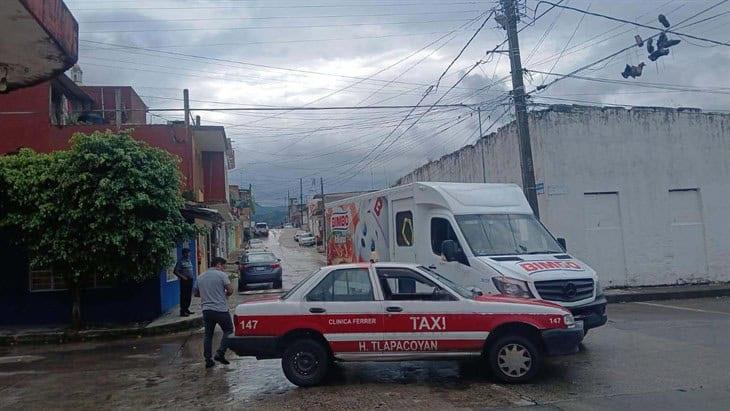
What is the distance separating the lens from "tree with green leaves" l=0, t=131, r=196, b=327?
13047 millimetres

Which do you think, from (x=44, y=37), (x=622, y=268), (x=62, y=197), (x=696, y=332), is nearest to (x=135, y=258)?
(x=62, y=197)

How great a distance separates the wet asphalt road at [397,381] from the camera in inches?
295

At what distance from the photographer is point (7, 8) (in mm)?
5070

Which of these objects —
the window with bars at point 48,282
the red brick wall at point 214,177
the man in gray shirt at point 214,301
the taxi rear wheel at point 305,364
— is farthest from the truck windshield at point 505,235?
the red brick wall at point 214,177

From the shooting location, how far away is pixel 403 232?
12.9 meters

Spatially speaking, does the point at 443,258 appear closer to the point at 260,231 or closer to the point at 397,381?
the point at 397,381

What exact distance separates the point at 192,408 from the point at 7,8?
15.6ft

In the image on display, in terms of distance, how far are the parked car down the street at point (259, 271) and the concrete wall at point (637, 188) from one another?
31.3ft

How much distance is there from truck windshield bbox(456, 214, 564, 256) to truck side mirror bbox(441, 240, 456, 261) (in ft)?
1.13

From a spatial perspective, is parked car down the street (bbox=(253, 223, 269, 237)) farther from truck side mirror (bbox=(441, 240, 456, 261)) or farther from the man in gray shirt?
the man in gray shirt

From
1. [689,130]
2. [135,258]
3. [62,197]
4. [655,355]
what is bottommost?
[655,355]

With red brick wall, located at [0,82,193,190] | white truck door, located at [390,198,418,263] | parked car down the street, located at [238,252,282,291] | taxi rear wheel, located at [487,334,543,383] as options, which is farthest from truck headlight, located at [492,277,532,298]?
red brick wall, located at [0,82,193,190]

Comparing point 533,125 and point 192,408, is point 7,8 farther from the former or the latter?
point 533,125

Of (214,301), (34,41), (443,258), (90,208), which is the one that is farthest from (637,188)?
(34,41)
